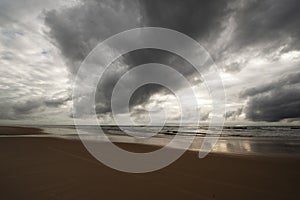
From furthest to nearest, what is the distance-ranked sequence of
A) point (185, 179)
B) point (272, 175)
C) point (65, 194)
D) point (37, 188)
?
1. point (272, 175)
2. point (185, 179)
3. point (37, 188)
4. point (65, 194)

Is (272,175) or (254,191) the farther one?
(272,175)

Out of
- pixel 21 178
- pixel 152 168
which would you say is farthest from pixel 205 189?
pixel 21 178

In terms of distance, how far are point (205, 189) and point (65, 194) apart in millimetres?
4165

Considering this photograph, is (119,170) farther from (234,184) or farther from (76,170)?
(234,184)

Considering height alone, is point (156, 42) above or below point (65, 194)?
above

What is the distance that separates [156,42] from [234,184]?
1630 cm

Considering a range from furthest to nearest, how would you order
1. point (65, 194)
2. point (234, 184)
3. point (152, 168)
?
1. point (152, 168)
2. point (234, 184)
3. point (65, 194)

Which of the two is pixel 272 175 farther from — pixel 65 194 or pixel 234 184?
pixel 65 194

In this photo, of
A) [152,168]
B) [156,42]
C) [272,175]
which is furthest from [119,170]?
[156,42]

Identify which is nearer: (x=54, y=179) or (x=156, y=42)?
(x=54, y=179)

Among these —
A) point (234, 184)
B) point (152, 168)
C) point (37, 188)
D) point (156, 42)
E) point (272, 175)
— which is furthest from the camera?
point (156, 42)

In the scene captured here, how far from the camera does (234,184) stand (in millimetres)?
5762

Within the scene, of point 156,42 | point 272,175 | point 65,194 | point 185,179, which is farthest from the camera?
point 156,42

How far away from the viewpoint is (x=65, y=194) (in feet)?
15.2
